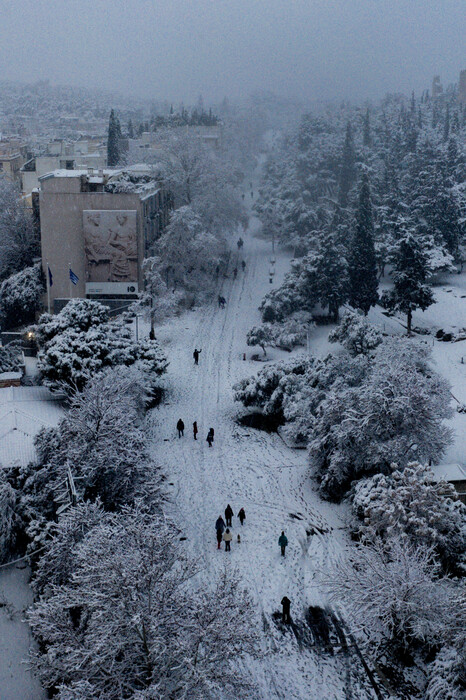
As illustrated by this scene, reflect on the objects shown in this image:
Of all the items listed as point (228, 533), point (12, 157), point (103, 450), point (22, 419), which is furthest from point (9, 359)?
point (12, 157)

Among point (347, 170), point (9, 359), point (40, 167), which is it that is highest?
point (347, 170)

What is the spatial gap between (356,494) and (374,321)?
22572 mm

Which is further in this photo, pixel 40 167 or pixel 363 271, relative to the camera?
pixel 40 167

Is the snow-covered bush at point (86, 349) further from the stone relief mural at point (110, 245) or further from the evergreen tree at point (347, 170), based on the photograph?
the evergreen tree at point (347, 170)

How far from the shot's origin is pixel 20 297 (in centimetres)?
4662

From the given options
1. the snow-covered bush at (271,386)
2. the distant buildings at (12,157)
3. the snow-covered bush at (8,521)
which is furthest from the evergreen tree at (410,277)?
the distant buildings at (12,157)

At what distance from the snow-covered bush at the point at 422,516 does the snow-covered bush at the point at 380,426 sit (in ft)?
8.88

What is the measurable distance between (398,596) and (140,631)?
6.87m

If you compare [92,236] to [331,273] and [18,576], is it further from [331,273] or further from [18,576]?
[18,576]

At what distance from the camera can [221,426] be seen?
3161 cm

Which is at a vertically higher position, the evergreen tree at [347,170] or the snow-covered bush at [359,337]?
the evergreen tree at [347,170]

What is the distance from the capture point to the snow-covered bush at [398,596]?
17.5m

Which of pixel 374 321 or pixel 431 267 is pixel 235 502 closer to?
pixel 374 321

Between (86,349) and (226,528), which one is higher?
(86,349)
